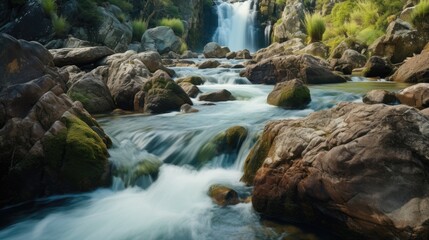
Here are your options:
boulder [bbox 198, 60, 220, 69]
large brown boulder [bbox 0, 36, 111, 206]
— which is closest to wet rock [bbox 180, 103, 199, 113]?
large brown boulder [bbox 0, 36, 111, 206]

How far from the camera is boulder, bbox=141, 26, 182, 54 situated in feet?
78.3

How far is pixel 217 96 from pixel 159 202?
19.0 ft

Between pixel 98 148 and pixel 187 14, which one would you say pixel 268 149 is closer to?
pixel 98 148

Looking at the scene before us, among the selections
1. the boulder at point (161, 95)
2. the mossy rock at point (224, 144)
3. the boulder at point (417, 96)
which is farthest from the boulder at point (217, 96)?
the boulder at point (417, 96)

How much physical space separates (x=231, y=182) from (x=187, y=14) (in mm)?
31536

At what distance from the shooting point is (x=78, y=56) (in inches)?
501

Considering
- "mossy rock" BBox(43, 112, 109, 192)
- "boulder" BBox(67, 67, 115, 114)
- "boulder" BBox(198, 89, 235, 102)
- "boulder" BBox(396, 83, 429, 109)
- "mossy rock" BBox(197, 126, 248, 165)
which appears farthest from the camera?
"boulder" BBox(198, 89, 235, 102)

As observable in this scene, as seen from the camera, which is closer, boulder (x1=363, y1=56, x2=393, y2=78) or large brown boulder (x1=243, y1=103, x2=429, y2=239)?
large brown boulder (x1=243, y1=103, x2=429, y2=239)

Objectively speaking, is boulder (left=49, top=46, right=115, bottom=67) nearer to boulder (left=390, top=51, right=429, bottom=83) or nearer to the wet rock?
the wet rock

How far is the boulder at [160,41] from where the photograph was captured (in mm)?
23875

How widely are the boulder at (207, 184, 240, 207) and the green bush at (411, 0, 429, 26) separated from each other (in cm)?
1342

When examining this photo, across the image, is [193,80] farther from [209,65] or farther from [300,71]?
[209,65]

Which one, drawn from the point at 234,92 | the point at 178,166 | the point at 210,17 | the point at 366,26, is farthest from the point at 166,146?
the point at 210,17

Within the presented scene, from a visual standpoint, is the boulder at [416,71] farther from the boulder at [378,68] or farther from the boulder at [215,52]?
the boulder at [215,52]
